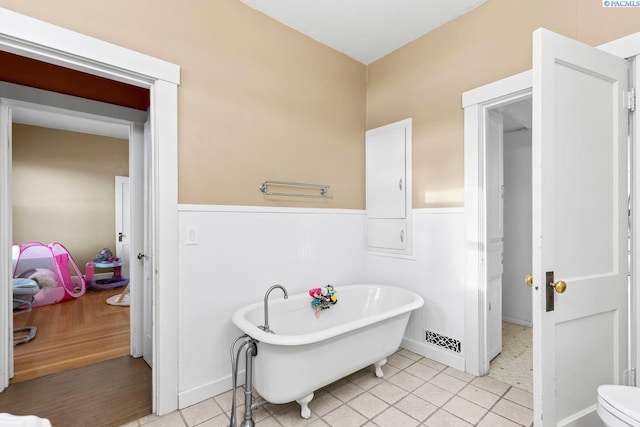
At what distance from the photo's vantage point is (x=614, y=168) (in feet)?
4.90

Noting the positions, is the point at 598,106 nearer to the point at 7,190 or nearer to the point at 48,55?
the point at 48,55

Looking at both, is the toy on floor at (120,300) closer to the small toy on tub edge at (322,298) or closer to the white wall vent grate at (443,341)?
the small toy on tub edge at (322,298)

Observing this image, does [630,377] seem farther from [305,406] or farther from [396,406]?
[305,406]

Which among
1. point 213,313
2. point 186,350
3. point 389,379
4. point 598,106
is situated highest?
point 598,106

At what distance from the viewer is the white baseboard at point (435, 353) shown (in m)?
2.35

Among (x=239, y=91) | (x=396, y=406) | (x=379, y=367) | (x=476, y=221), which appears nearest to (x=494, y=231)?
(x=476, y=221)

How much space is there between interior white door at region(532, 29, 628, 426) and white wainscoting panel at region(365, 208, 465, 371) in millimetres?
907

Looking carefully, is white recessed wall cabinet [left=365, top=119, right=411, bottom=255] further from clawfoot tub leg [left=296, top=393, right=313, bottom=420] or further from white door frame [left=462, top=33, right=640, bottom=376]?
clawfoot tub leg [left=296, top=393, right=313, bottom=420]

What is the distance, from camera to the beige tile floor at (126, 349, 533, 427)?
68.5 inches

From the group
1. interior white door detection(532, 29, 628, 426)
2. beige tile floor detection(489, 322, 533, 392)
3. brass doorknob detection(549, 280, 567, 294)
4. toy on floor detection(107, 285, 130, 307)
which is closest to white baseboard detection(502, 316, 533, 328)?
beige tile floor detection(489, 322, 533, 392)

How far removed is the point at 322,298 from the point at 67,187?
5030 millimetres

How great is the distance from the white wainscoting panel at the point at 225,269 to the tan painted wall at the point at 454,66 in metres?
1.10

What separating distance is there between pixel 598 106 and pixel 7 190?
3.61 metres

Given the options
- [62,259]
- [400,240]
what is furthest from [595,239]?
[62,259]
